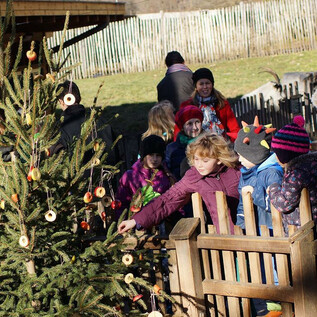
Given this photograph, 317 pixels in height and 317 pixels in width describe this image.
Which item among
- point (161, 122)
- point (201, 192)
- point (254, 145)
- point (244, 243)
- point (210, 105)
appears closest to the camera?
point (244, 243)

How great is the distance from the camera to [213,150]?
4.54 m

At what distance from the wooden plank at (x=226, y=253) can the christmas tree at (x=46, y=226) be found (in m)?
0.46

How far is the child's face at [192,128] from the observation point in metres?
5.82

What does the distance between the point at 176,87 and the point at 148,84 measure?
1285 centimetres

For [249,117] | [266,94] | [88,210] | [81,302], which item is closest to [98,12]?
[249,117]

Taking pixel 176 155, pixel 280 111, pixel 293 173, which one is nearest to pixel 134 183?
pixel 176 155

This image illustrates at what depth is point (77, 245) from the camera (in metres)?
4.24

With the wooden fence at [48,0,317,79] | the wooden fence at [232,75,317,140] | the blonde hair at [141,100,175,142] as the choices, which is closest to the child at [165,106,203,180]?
the blonde hair at [141,100,175,142]

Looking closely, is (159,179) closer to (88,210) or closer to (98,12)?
(88,210)

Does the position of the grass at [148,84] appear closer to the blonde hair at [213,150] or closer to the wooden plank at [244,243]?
the blonde hair at [213,150]

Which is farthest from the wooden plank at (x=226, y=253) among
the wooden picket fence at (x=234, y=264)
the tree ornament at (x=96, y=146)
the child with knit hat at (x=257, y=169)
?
the tree ornament at (x=96, y=146)

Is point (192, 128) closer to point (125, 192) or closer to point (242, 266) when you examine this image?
point (125, 192)

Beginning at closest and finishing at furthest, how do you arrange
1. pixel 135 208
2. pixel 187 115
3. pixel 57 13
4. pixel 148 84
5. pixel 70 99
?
pixel 70 99
pixel 135 208
pixel 187 115
pixel 57 13
pixel 148 84

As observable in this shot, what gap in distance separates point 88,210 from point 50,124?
74cm
